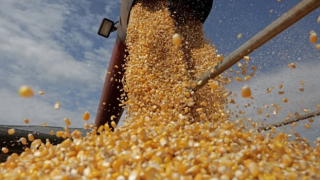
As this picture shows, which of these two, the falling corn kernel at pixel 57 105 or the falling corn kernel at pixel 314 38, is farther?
the falling corn kernel at pixel 57 105

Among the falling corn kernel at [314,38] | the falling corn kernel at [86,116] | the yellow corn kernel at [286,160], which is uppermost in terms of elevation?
the falling corn kernel at [314,38]

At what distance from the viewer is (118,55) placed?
4.83 metres

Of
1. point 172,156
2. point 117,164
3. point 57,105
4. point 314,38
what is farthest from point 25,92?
point 314,38

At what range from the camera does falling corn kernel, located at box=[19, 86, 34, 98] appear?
1.51 meters

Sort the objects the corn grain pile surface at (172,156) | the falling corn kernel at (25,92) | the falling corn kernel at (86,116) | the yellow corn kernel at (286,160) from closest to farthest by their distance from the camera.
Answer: the corn grain pile surface at (172,156) → the yellow corn kernel at (286,160) → the falling corn kernel at (25,92) → the falling corn kernel at (86,116)

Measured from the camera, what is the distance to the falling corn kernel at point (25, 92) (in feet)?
4.94

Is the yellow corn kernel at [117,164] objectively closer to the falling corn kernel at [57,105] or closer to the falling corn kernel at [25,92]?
the falling corn kernel at [25,92]

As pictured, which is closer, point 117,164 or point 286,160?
point 117,164

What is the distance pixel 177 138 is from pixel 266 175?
55cm

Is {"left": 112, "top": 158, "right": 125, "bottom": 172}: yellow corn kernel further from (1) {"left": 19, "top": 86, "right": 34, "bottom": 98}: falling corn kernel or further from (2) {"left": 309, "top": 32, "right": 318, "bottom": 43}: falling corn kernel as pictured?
(2) {"left": 309, "top": 32, "right": 318, "bottom": 43}: falling corn kernel

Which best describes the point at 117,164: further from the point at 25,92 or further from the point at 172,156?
the point at 25,92

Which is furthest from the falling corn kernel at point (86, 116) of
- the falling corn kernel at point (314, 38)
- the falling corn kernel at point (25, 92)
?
the falling corn kernel at point (314, 38)

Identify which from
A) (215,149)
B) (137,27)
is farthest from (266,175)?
(137,27)

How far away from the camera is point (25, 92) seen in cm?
151
